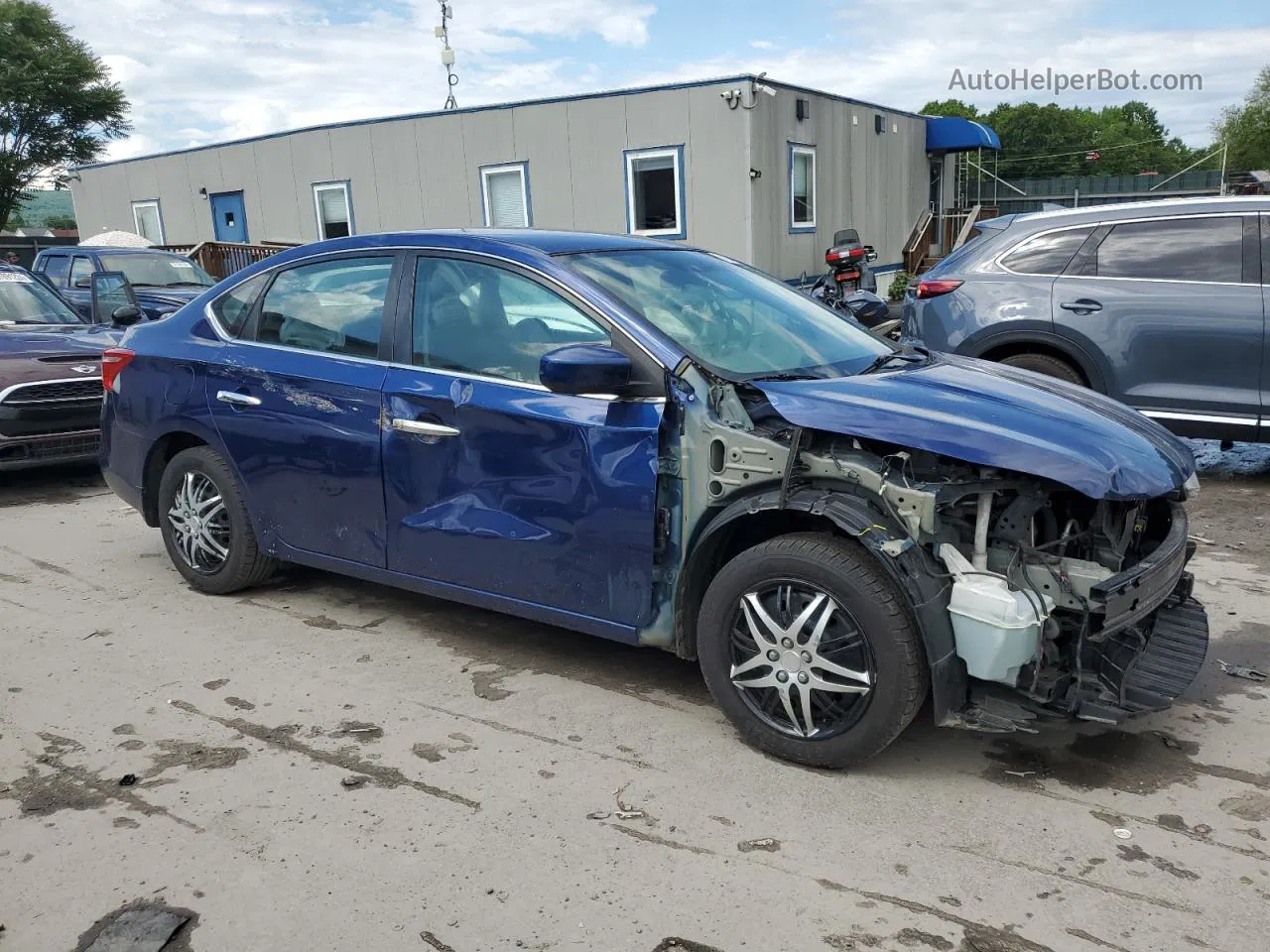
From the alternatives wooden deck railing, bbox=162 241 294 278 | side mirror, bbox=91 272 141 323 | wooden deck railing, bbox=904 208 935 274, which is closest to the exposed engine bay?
side mirror, bbox=91 272 141 323

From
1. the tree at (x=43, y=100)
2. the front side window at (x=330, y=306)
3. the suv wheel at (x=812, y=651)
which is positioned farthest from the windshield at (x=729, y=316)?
the tree at (x=43, y=100)

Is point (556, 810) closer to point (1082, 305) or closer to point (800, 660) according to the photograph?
point (800, 660)

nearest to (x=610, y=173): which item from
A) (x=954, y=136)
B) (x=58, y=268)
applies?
(x=58, y=268)

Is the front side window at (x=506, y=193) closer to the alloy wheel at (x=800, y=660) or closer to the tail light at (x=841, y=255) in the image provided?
the tail light at (x=841, y=255)

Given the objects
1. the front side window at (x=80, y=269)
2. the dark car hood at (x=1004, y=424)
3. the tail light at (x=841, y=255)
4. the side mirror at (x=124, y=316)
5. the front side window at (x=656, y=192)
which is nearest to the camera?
the dark car hood at (x=1004, y=424)

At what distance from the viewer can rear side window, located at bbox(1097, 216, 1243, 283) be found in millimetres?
6570

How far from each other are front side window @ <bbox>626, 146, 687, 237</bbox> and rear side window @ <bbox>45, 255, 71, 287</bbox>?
7709 millimetres

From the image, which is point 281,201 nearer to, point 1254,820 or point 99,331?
point 99,331

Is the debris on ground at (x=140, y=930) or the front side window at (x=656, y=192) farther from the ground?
the front side window at (x=656, y=192)

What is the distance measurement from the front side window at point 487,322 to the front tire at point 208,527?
140cm

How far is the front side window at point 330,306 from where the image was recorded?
4.37 meters

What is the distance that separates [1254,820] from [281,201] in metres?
20.0

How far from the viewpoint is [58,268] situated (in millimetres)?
13906

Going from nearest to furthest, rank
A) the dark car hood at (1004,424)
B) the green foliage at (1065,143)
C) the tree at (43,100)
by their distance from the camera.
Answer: the dark car hood at (1004,424) → the tree at (43,100) → the green foliage at (1065,143)
